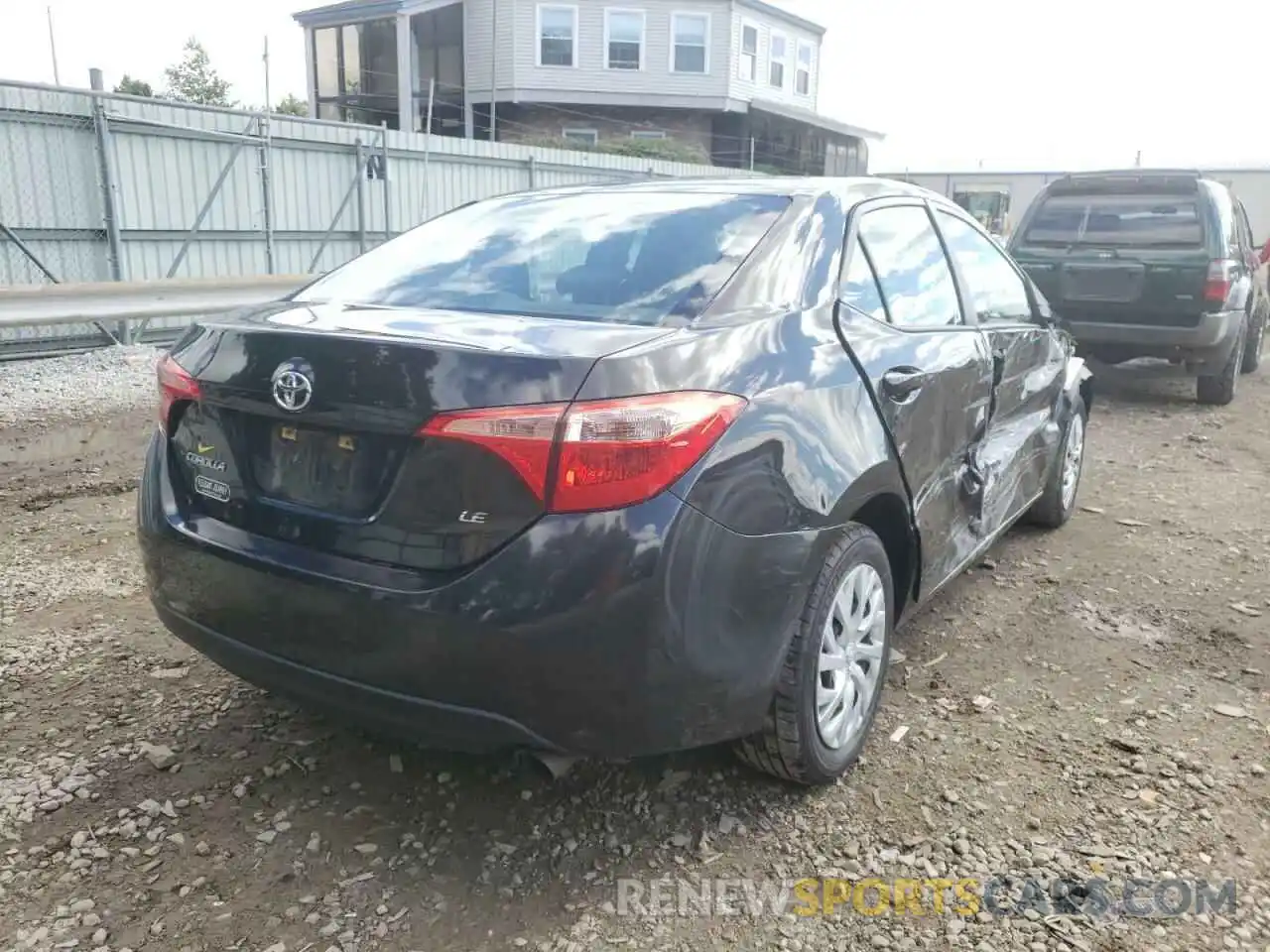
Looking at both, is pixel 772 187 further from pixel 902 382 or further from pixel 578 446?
pixel 578 446

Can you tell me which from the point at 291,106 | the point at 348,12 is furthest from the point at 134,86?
the point at 348,12

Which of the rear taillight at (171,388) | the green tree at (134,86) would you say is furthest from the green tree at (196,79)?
the rear taillight at (171,388)

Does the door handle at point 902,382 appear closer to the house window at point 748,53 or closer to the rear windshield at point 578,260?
the rear windshield at point 578,260

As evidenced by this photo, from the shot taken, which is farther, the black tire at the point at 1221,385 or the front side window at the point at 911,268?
the black tire at the point at 1221,385

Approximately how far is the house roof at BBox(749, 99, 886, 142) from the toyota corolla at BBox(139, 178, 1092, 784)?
2772cm

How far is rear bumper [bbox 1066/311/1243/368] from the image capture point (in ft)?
25.7

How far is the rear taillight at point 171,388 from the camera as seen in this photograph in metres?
2.59

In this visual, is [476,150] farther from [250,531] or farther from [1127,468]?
[250,531]

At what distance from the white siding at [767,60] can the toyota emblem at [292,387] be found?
27633 millimetres

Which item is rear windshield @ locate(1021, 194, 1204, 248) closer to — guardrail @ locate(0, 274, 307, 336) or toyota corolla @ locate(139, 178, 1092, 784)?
toyota corolla @ locate(139, 178, 1092, 784)

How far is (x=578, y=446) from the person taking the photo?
6.91ft

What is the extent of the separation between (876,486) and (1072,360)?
2863 mm

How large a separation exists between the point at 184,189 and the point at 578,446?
392 inches

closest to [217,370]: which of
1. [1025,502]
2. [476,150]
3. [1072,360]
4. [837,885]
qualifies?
[837,885]
